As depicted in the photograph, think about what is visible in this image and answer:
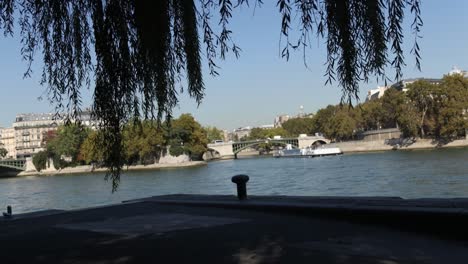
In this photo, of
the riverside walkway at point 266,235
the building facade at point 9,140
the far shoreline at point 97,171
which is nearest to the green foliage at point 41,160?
the far shoreline at point 97,171

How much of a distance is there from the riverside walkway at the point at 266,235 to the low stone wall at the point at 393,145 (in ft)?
259

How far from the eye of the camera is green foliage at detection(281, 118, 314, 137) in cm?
12625

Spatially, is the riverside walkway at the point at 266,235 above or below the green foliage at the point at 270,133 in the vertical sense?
below

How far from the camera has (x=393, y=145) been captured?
293 ft

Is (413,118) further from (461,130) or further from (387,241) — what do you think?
(387,241)

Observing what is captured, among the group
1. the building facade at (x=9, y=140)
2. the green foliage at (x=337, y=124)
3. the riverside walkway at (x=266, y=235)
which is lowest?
the riverside walkway at (x=266, y=235)

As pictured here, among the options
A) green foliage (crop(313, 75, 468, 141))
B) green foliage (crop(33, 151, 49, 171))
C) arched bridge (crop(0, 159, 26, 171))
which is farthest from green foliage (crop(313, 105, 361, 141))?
arched bridge (crop(0, 159, 26, 171))

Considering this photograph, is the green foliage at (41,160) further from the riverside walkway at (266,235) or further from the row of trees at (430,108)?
the riverside walkway at (266,235)

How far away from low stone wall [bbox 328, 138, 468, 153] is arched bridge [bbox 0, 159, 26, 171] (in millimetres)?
58709

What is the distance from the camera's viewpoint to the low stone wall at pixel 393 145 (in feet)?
273

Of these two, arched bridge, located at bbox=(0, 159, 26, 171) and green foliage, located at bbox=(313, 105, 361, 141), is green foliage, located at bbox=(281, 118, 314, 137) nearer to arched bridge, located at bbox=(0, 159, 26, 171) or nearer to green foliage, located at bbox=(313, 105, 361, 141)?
green foliage, located at bbox=(313, 105, 361, 141)

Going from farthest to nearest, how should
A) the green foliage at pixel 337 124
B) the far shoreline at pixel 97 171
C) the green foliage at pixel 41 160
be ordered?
the green foliage at pixel 337 124, the green foliage at pixel 41 160, the far shoreline at pixel 97 171

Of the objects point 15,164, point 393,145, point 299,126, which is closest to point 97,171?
point 15,164

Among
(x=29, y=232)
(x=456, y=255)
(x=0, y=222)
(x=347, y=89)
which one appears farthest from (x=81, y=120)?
(x=0, y=222)
